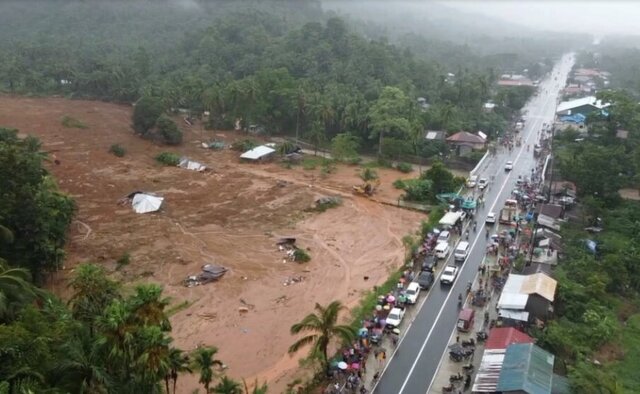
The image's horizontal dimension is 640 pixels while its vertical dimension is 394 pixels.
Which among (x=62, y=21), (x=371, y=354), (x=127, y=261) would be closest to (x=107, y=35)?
(x=62, y=21)

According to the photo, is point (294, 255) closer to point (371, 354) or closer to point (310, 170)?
point (371, 354)

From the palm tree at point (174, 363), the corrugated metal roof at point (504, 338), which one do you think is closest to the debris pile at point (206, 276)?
the palm tree at point (174, 363)

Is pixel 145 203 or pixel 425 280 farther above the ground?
pixel 425 280

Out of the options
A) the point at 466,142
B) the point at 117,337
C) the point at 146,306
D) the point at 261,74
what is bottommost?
the point at 466,142

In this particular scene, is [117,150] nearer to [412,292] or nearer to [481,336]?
[412,292]

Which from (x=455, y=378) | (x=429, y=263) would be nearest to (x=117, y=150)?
(x=429, y=263)

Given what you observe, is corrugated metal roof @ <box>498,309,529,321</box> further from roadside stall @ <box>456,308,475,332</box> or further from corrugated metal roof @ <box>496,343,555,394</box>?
corrugated metal roof @ <box>496,343,555,394</box>
